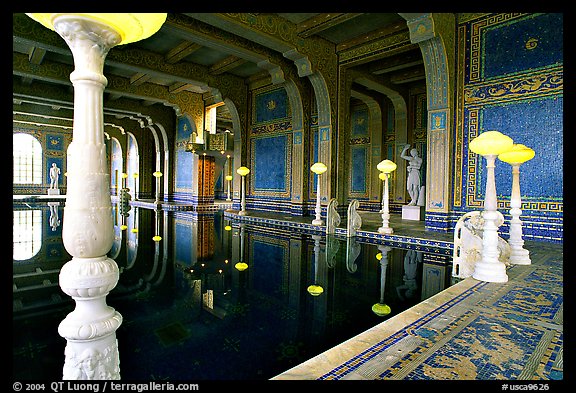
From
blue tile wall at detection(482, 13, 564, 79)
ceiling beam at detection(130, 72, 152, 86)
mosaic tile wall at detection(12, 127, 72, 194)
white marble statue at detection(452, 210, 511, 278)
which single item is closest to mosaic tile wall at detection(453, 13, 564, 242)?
blue tile wall at detection(482, 13, 564, 79)

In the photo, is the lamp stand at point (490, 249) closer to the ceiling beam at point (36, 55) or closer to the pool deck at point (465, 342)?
the pool deck at point (465, 342)

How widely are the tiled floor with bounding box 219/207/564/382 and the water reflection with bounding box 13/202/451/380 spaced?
0.25 metres

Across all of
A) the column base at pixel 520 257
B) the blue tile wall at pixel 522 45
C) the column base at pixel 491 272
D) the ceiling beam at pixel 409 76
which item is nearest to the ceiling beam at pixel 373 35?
the blue tile wall at pixel 522 45

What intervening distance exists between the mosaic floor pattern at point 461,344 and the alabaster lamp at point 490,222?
0.41m

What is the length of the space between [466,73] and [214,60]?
22.1 feet

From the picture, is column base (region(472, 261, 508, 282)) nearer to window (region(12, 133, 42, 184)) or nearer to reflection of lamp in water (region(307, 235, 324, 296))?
reflection of lamp in water (region(307, 235, 324, 296))

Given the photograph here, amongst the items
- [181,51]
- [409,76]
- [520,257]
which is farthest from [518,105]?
[181,51]

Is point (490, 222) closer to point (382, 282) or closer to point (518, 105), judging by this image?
point (382, 282)

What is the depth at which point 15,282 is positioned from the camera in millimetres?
3436

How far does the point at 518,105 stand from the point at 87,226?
6.92 meters

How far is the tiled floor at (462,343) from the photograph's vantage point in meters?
1.63

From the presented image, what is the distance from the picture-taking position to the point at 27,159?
19.6 metres

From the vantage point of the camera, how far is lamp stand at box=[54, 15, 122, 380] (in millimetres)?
1241

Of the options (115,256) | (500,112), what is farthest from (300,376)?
(500,112)
